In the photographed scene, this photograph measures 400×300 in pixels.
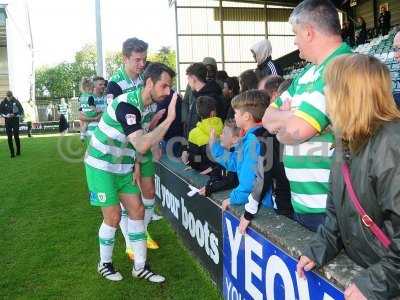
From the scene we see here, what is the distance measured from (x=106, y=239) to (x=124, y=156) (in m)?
0.71

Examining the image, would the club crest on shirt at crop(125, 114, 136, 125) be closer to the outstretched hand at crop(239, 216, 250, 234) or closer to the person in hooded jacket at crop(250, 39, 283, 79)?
the outstretched hand at crop(239, 216, 250, 234)

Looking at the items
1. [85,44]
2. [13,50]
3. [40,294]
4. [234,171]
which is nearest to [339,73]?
[234,171]

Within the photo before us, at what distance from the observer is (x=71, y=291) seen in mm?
3592

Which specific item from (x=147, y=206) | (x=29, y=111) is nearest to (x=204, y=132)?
Answer: (x=147, y=206)

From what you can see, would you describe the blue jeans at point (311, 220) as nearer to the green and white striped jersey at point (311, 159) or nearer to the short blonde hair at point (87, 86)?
the green and white striped jersey at point (311, 159)

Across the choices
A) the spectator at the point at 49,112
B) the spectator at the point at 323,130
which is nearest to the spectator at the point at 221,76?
the spectator at the point at 323,130

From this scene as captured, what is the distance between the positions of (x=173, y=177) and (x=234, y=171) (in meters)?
1.45

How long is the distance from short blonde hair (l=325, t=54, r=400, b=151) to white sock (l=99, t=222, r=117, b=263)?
2.64 metres

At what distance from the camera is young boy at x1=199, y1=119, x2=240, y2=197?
341 centimetres

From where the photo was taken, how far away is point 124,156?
12.0ft

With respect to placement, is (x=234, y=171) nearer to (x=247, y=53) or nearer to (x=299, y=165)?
(x=299, y=165)

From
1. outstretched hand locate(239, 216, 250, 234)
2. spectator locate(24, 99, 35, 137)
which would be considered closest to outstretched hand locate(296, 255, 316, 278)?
outstretched hand locate(239, 216, 250, 234)

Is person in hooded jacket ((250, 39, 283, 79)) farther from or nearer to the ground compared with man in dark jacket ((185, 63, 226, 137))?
farther from the ground

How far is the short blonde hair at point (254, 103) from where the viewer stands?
9.55 ft
